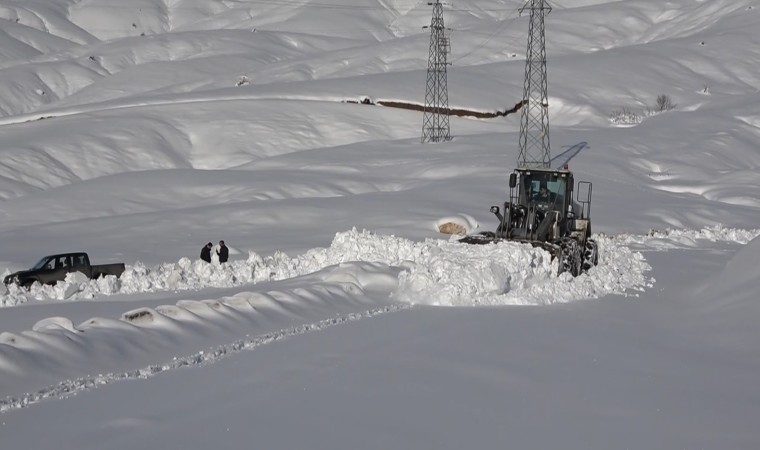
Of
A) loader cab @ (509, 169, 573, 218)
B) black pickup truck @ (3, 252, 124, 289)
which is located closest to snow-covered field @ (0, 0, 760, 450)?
black pickup truck @ (3, 252, 124, 289)

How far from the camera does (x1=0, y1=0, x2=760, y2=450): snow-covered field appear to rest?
9.39 m

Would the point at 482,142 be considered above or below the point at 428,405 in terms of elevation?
above

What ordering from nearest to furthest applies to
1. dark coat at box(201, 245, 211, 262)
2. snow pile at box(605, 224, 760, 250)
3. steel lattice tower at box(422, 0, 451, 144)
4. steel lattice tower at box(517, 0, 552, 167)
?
dark coat at box(201, 245, 211, 262)
snow pile at box(605, 224, 760, 250)
steel lattice tower at box(517, 0, 552, 167)
steel lattice tower at box(422, 0, 451, 144)

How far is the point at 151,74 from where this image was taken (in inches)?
3275

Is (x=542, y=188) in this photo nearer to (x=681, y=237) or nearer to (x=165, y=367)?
(x=681, y=237)

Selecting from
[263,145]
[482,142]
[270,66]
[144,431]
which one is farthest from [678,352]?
[270,66]

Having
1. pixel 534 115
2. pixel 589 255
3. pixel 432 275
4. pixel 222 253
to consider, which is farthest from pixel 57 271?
pixel 534 115

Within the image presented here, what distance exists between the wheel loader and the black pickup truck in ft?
24.2

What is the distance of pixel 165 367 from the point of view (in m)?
11.2

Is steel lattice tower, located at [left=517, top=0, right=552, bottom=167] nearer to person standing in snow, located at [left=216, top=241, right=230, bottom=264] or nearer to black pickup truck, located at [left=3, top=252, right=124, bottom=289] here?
person standing in snow, located at [left=216, top=241, right=230, bottom=264]

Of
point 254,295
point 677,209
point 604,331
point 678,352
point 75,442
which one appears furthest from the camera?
point 677,209

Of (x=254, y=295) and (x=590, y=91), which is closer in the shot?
(x=254, y=295)

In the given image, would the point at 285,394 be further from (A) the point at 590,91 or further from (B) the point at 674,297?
(A) the point at 590,91

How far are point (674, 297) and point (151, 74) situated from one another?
71.1 metres
